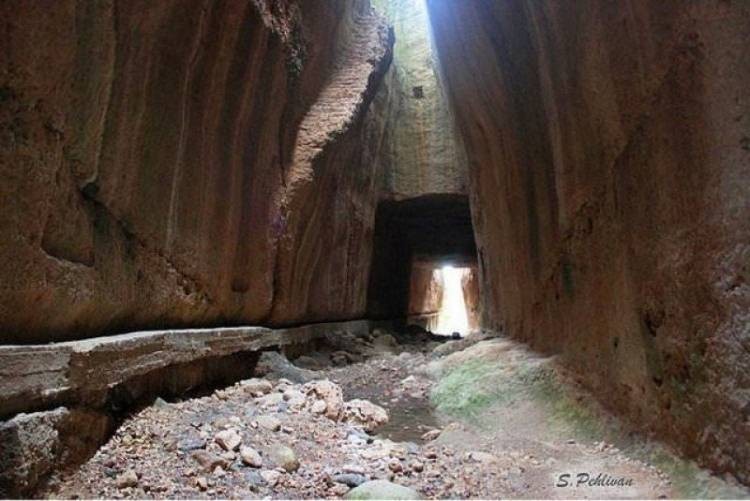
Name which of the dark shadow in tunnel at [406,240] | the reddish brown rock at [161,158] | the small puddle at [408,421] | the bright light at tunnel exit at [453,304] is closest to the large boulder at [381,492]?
the small puddle at [408,421]

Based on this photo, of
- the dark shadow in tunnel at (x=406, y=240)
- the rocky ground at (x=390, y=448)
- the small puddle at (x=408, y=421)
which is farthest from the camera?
the dark shadow in tunnel at (x=406, y=240)

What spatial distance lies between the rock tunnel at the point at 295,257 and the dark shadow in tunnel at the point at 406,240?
499 cm

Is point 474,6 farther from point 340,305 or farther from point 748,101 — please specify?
point 340,305

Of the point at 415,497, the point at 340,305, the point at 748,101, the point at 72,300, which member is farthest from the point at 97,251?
the point at 340,305

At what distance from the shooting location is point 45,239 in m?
2.64

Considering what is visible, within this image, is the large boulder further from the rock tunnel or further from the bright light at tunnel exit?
the bright light at tunnel exit

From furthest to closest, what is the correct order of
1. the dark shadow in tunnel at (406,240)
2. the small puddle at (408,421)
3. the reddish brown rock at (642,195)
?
the dark shadow in tunnel at (406,240), the small puddle at (408,421), the reddish brown rock at (642,195)

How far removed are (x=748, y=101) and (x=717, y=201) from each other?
0.45m

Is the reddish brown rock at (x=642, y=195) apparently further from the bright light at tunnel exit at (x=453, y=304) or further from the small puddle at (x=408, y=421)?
the bright light at tunnel exit at (x=453, y=304)

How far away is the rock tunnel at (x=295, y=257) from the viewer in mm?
2422

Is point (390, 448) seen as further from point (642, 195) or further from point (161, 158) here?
point (161, 158)

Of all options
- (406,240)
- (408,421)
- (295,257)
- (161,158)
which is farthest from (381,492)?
(406,240)

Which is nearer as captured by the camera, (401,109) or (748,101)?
(748,101)

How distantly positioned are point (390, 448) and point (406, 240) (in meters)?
11.2
